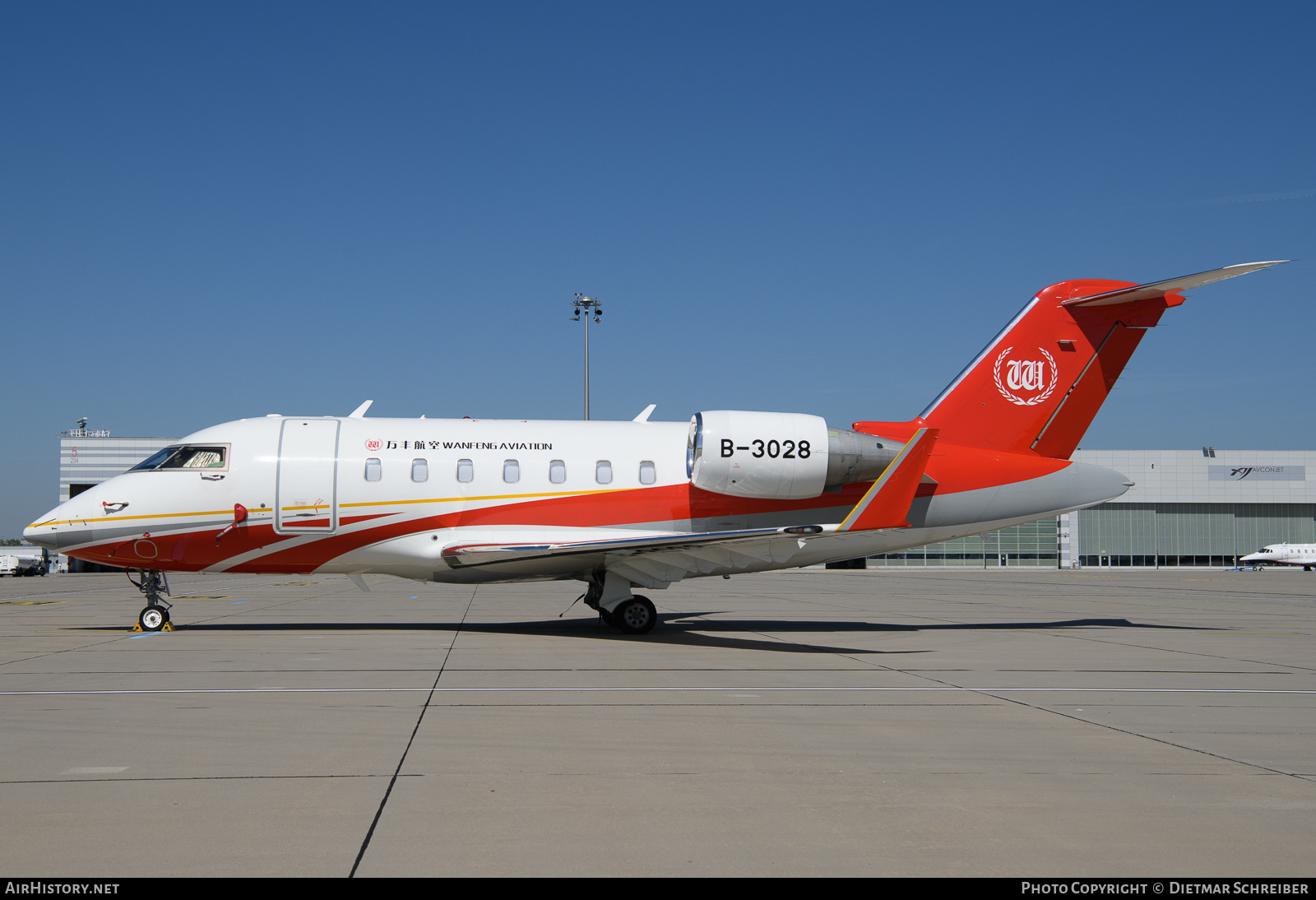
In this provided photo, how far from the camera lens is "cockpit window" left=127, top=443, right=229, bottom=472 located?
656 inches

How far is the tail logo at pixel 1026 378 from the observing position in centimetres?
1833

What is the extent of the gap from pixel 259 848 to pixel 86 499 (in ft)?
45.5

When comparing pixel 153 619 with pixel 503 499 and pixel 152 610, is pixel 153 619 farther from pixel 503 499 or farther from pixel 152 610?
pixel 503 499

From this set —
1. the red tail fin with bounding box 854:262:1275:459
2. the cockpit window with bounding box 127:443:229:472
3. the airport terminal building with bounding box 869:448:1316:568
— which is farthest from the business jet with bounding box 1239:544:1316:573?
the cockpit window with bounding box 127:443:229:472

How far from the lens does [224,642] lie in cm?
1482

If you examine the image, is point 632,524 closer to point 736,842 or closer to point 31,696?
point 31,696

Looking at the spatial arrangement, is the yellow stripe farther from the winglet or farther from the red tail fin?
the red tail fin

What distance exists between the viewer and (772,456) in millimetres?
A: 16688

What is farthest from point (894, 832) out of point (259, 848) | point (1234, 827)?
point (259, 848)

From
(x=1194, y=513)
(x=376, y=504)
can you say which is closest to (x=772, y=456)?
(x=376, y=504)

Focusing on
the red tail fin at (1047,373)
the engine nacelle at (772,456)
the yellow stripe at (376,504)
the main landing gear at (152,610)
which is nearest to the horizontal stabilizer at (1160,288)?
the red tail fin at (1047,373)

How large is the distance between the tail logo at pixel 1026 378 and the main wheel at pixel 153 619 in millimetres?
15919

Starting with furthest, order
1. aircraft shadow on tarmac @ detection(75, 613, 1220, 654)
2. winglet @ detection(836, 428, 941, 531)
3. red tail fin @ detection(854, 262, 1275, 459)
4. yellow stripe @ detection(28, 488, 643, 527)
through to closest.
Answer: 1. red tail fin @ detection(854, 262, 1275, 459)
2. yellow stripe @ detection(28, 488, 643, 527)
3. aircraft shadow on tarmac @ detection(75, 613, 1220, 654)
4. winglet @ detection(836, 428, 941, 531)

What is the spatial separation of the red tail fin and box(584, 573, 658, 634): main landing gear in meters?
5.37
